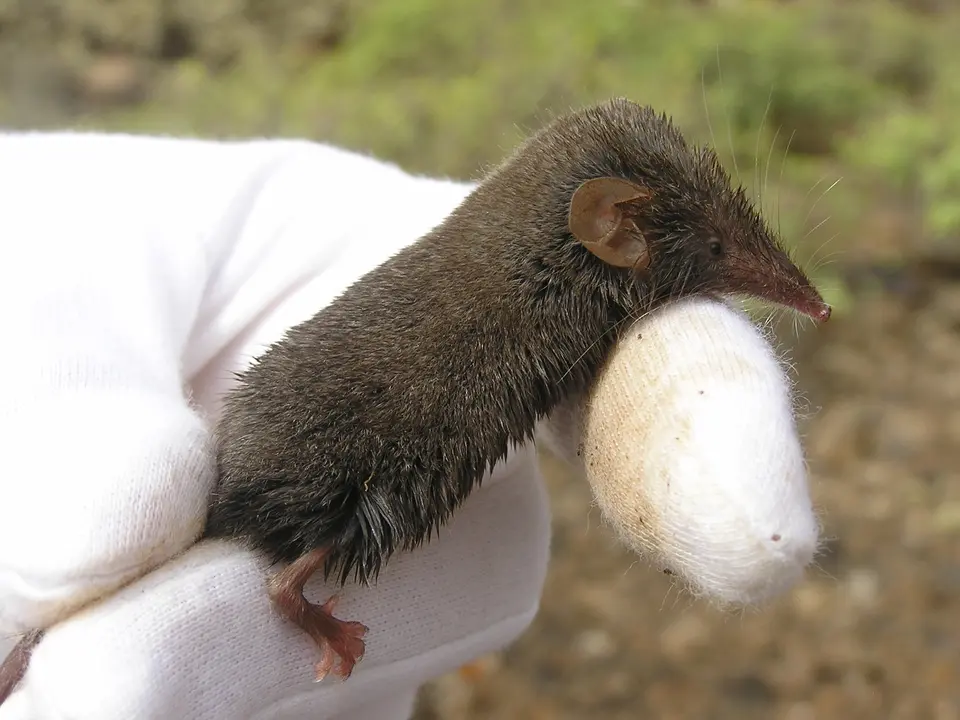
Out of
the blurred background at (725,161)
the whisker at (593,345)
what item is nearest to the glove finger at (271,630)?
the whisker at (593,345)

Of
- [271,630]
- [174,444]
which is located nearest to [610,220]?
[174,444]

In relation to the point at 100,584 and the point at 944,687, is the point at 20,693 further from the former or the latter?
the point at 944,687

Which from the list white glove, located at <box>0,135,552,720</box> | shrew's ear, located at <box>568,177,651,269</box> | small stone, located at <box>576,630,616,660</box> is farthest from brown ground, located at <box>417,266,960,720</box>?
shrew's ear, located at <box>568,177,651,269</box>

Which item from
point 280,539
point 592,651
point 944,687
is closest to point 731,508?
point 280,539

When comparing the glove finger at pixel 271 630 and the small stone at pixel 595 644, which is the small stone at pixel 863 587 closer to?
the small stone at pixel 595 644

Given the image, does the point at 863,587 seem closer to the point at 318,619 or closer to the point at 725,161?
the point at 725,161
